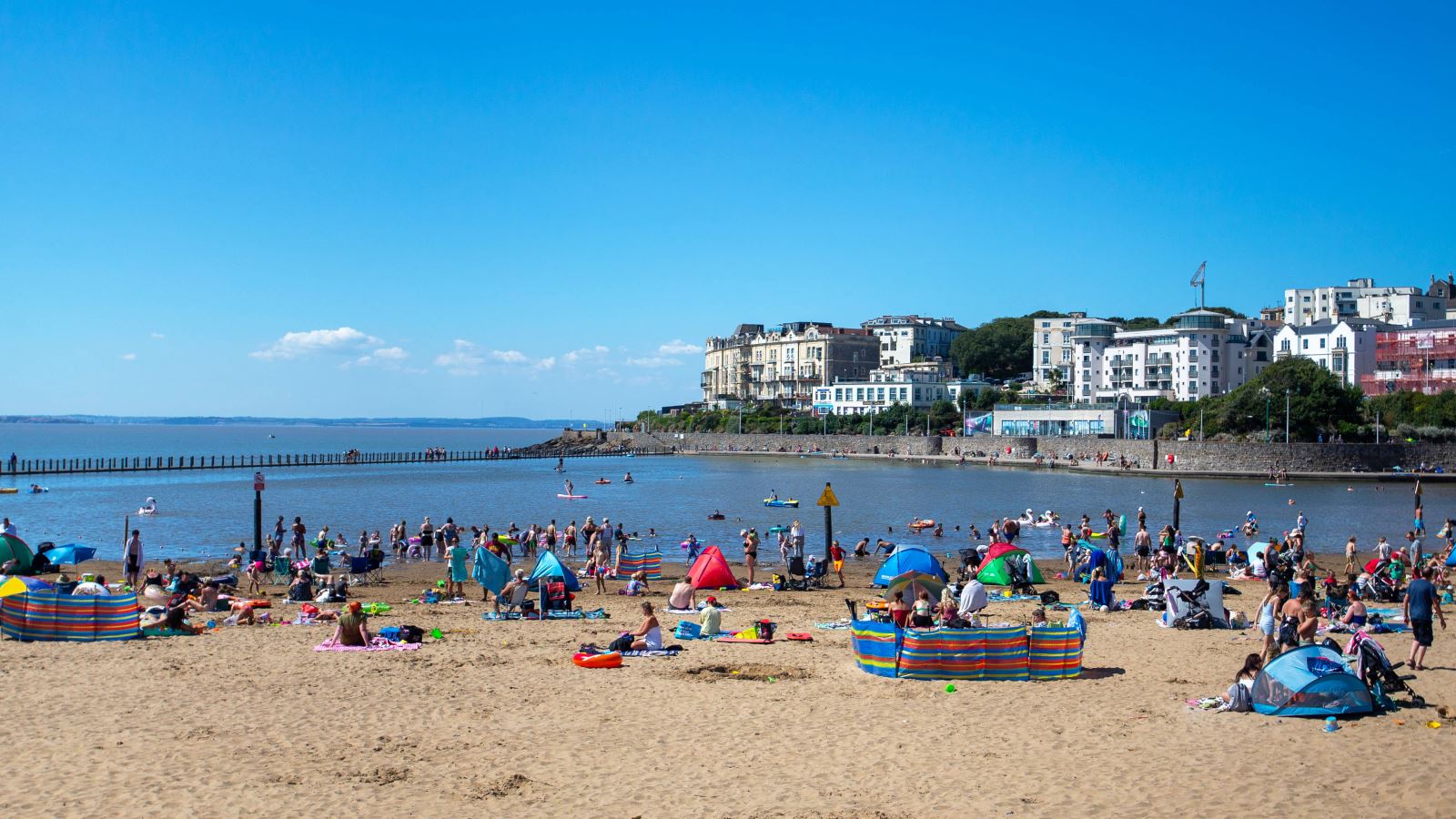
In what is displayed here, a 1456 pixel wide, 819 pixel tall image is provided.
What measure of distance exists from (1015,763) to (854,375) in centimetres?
14157

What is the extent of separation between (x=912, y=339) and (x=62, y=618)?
14290 centimetres

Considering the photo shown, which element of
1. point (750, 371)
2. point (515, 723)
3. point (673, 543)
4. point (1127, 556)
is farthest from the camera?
point (750, 371)

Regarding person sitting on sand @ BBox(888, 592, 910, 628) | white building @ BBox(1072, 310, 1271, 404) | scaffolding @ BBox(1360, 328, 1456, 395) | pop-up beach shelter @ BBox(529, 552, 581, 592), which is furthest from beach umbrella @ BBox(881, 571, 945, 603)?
white building @ BBox(1072, 310, 1271, 404)

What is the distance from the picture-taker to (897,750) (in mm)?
10344

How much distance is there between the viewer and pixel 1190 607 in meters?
17.0

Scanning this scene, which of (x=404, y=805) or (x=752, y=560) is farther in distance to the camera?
(x=752, y=560)

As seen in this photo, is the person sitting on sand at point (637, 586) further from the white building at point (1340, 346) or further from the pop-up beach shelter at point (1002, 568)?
the white building at point (1340, 346)

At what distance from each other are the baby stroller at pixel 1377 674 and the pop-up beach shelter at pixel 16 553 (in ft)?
74.5

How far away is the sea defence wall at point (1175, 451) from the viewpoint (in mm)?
71438

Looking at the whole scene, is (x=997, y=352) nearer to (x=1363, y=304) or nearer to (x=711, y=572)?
(x=1363, y=304)

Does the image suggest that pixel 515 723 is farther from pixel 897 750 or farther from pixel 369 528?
pixel 369 528

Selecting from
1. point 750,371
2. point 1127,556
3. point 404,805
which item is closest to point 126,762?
point 404,805

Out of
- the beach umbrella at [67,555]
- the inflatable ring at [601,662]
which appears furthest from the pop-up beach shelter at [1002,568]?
the beach umbrella at [67,555]

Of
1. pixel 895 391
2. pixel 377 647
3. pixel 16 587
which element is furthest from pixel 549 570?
pixel 895 391
